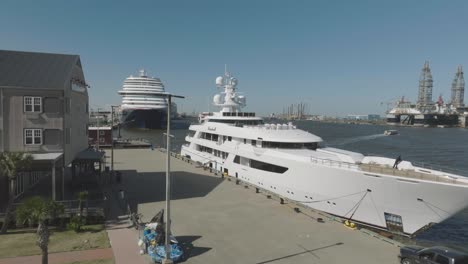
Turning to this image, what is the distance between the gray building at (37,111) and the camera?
1747 centimetres

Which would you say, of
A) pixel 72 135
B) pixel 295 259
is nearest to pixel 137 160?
pixel 72 135

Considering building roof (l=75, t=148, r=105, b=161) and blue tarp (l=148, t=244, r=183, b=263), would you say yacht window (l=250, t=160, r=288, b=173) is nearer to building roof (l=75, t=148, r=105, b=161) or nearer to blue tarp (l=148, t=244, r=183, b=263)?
building roof (l=75, t=148, r=105, b=161)

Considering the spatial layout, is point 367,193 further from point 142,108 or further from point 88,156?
point 142,108

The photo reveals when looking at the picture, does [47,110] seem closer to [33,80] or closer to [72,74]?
[33,80]

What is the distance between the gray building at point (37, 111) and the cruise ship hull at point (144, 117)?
92.8 m

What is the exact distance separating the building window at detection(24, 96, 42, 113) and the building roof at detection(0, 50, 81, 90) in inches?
26.9

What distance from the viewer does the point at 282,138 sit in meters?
27.1

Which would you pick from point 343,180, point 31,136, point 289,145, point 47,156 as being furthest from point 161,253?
point 289,145

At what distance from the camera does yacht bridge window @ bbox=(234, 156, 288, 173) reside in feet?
83.3

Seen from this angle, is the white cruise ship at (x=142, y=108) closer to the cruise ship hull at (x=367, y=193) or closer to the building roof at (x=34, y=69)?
the building roof at (x=34, y=69)

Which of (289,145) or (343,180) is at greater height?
(289,145)

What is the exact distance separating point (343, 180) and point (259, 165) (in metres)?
9.16

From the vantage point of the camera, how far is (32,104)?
59.0 feet

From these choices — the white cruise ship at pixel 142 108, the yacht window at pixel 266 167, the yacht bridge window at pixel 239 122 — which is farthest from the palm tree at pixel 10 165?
the white cruise ship at pixel 142 108
